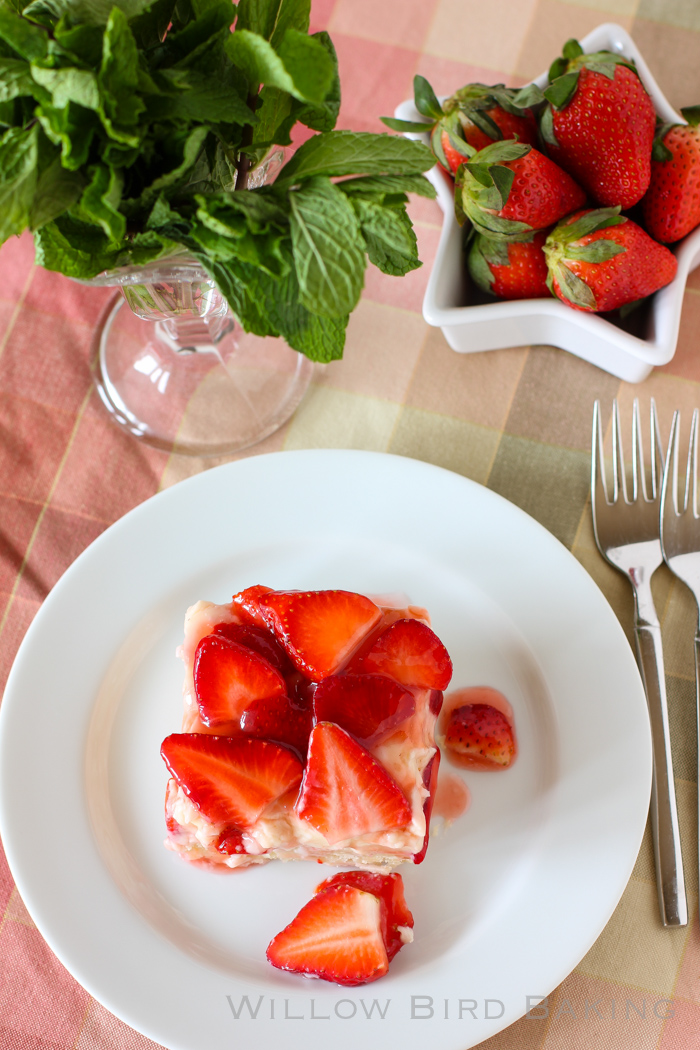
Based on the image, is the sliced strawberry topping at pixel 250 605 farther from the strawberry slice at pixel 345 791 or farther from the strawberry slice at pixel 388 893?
the strawberry slice at pixel 388 893

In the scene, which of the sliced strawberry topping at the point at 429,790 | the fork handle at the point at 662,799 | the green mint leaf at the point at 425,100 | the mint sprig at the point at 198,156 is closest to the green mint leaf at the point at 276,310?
the mint sprig at the point at 198,156

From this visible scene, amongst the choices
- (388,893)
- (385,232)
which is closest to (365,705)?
(388,893)

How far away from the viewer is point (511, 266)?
1242mm

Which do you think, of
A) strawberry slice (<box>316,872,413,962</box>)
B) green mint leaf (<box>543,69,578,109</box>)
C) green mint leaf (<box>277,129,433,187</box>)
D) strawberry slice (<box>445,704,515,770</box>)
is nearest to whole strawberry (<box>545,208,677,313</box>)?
green mint leaf (<box>543,69,578,109</box>)

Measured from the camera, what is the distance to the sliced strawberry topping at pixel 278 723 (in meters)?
1.09

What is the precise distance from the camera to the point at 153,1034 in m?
1.07

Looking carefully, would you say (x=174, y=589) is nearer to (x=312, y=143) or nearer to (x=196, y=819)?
(x=196, y=819)

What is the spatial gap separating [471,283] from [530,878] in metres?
0.94

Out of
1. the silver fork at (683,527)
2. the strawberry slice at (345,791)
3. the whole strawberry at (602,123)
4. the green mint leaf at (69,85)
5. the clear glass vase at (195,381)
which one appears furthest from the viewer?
the clear glass vase at (195,381)

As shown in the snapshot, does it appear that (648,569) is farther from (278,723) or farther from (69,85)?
(69,85)

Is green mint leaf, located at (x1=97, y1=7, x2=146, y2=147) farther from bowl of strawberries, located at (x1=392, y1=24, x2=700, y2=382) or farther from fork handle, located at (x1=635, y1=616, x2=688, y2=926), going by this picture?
fork handle, located at (x1=635, y1=616, x2=688, y2=926)

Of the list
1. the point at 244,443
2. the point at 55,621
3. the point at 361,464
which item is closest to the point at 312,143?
the point at 361,464

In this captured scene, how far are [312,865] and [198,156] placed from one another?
981 millimetres

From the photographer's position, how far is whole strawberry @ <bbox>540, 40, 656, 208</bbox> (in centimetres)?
114
